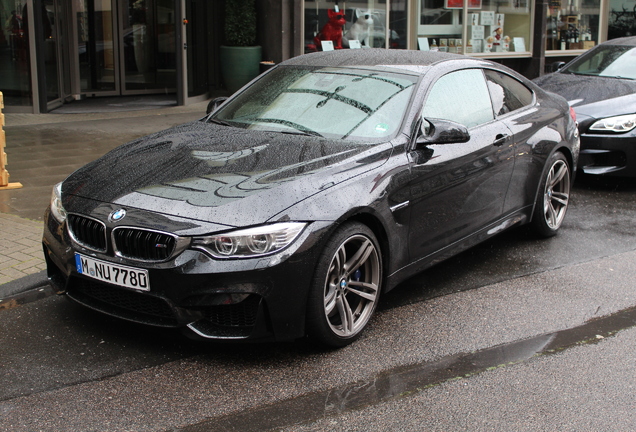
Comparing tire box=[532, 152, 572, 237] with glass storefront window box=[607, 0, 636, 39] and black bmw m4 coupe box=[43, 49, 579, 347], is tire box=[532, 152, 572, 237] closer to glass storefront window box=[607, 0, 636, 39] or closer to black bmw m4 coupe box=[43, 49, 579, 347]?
black bmw m4 coupe box=[43, 49, 579, 347]

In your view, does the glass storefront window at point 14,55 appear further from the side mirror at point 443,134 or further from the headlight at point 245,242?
the headlight at point 245,242

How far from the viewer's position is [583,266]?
6004 mm

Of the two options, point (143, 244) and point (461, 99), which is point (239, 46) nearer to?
point (461, 99)

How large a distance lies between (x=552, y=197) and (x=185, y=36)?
9.21 m

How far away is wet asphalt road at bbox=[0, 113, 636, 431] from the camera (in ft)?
11.8

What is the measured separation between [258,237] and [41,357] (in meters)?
1.40

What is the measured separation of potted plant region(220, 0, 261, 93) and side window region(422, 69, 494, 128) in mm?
9714

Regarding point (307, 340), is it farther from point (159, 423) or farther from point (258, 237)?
point (159, 423)

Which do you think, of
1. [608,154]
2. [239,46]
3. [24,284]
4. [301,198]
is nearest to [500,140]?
[301,198]

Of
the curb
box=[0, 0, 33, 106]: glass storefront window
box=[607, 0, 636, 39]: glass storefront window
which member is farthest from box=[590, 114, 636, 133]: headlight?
box=[607, 0, 636, 39]: glass storefront window

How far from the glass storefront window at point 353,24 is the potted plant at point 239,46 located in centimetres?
106

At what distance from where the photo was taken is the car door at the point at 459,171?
4.86m

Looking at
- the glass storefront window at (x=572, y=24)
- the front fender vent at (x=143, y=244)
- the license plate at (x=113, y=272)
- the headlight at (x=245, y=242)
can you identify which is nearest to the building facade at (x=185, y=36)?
the glass storefront window at (x=572, y=24)

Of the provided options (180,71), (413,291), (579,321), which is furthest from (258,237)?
(180,71)
